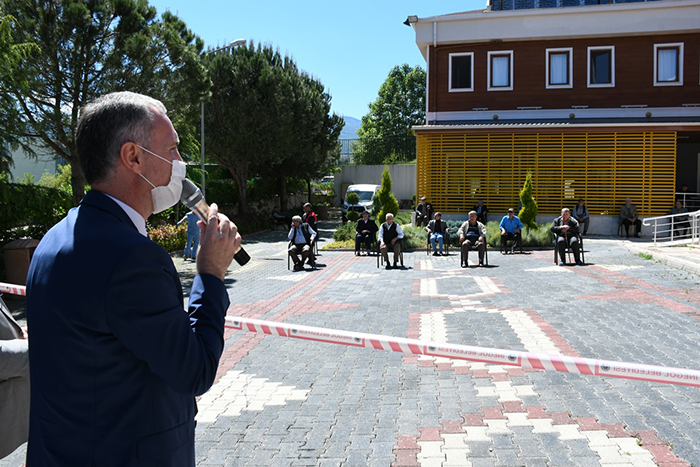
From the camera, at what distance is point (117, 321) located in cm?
170

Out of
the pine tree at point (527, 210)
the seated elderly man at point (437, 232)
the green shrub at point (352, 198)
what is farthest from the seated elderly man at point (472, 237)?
the green shrub at point (352, 198)

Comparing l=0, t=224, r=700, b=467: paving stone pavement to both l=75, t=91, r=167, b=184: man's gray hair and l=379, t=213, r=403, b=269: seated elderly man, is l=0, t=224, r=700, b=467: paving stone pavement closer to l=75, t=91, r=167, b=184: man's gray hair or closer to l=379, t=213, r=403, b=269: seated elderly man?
l=75, t=91, r=167, b=184: man's gray hair

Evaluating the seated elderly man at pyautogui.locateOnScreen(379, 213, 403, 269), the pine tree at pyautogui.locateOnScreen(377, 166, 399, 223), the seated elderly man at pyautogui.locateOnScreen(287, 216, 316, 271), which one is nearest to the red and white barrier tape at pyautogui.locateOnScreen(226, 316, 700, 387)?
Result: the seated elderly man at pyautogui.locateOnScreen(287, 216, 316, 271)

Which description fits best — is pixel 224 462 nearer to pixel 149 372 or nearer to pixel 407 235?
pixel 149 372

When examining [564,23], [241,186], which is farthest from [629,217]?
[241,186]

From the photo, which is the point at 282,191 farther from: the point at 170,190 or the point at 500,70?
the point at 170,190

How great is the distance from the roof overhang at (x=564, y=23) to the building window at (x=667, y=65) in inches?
28.6

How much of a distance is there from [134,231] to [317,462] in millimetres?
2803

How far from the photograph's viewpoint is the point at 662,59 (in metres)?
27.3

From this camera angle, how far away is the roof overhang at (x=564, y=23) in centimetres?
2666

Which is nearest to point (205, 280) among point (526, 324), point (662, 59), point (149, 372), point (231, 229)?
point (231, 229)

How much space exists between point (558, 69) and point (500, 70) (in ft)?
8.51

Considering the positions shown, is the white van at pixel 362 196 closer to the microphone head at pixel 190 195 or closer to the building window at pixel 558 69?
the building window at pixel 558 69

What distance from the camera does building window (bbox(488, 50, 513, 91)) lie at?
28312 millimetres
